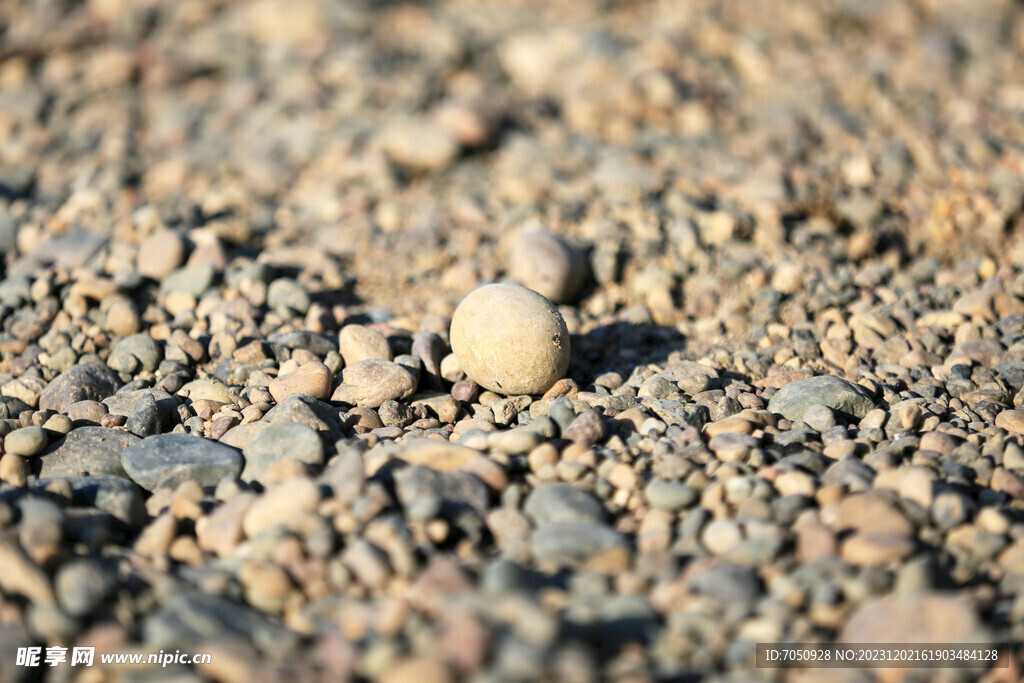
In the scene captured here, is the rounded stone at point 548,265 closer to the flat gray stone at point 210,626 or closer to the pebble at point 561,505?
the pebble at point 561,505

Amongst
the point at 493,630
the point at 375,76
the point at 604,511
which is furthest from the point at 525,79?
the point at 493,630

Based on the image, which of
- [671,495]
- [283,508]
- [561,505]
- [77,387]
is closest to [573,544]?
[561,505]

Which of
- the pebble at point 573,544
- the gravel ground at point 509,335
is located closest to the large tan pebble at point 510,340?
the gravel ground at point 509,335

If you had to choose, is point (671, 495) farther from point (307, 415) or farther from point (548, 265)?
point (548, 265)

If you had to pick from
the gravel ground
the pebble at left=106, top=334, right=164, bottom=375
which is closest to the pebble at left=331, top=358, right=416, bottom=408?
the gravel ground

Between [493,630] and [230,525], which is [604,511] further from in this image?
[230,525]
